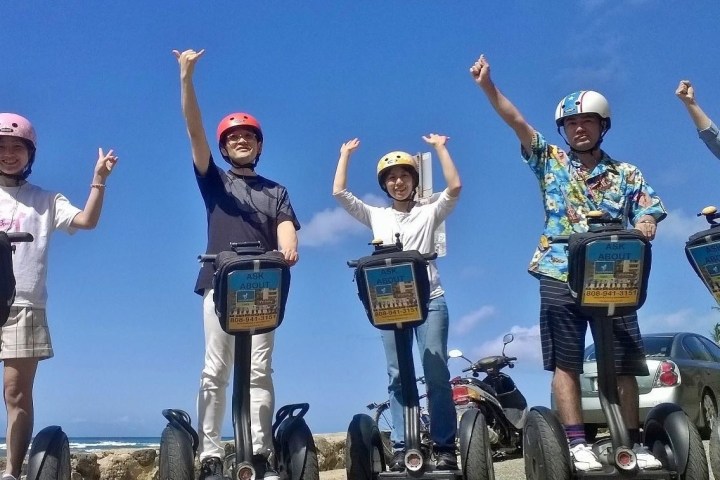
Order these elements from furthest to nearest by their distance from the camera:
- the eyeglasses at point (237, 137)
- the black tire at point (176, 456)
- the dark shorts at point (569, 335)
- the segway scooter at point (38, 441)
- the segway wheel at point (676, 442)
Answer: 1. the eyeglasses at point (237, 137)
2. the dark shorts at point (569, 335)
3. the black tire at point (176, 456)
4. the segway wheel at point (676, 442)
5. the segway scooter at point (38, 441)

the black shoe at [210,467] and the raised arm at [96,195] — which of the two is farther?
the raised arm at [96,195]

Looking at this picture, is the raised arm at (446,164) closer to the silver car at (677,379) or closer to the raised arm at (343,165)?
the raised arm at (343,165)

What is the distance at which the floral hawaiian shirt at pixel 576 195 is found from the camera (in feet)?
14.6

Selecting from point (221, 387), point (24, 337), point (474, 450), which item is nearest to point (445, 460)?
point (474, 450)

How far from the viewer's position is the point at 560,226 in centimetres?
450

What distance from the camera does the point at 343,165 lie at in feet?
17.8

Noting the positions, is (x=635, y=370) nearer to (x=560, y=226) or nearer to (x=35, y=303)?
(x=560, y=226)

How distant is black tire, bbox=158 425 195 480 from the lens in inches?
155

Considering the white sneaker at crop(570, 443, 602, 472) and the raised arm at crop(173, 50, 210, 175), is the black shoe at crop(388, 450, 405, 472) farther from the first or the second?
the raised arm at crop(173, 50, 210, 175)

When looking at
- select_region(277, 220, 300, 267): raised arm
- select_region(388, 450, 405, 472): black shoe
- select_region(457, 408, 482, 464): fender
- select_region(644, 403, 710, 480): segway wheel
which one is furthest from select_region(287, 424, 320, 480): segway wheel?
select_region(644, 403, 710, 480): segway wheel

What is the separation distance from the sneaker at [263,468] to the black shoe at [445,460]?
92cm

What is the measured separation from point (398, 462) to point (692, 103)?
2.81 m

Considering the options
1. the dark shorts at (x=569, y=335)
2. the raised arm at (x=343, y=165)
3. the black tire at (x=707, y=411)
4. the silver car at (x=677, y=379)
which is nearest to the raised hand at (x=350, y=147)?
the raised arm at (x=343, y=165)

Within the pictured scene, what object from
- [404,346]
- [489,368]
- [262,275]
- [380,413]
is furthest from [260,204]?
[489,368]
